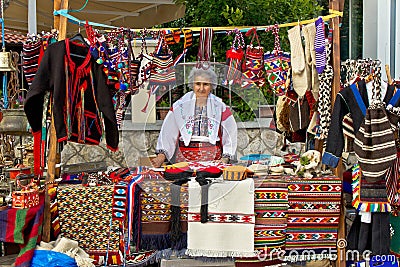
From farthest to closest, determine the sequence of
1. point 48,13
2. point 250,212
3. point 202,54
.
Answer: point 48,13 → point 202,54 → point 250,212

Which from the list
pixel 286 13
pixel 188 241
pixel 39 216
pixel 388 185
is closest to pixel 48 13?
pixel 286 13

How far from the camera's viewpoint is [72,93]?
12.2ft

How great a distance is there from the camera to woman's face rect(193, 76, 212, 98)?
12.9 ft

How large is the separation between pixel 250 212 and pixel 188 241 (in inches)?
19.6

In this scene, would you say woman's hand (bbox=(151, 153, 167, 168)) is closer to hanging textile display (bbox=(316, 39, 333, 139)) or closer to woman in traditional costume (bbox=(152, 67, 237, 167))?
woman in traditional costume (bbox=(152, 67, 237, 167))

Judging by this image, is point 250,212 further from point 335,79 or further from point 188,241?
point 335,79

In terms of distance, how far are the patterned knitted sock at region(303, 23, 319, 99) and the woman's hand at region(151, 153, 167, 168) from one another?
4.30ft

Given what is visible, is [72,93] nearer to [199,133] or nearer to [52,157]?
[52,157]

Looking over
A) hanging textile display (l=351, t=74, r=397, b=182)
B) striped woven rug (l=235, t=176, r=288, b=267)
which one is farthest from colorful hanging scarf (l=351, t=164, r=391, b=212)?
striped woven rug (l=235, t=176, r=288, b=267)

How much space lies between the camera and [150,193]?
3.69 meters

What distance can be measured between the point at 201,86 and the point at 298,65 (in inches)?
30.0

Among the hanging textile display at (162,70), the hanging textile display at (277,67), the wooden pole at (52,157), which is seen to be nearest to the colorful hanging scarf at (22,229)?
the wooden pole at (52,157)

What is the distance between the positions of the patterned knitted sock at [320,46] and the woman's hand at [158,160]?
141 cm

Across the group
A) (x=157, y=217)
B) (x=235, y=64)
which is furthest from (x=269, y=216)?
(x=235, y=64)
